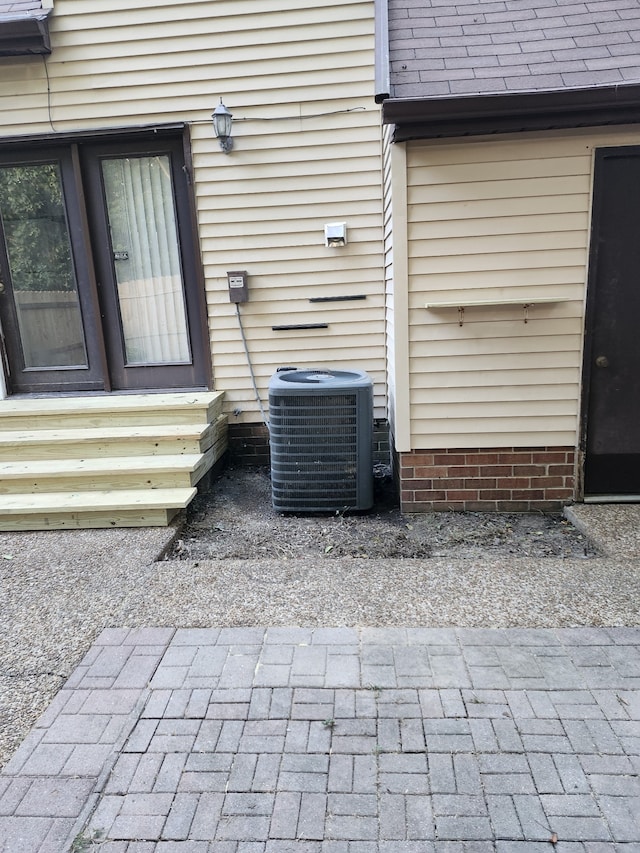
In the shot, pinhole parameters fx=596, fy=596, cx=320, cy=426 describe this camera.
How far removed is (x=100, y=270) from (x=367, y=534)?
10.7ft

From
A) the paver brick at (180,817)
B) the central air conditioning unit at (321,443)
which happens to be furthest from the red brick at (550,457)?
the paver brick at (180,817)

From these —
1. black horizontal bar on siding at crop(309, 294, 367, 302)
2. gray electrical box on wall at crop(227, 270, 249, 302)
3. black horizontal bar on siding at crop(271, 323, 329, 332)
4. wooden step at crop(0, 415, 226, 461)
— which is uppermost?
gray electrical box on wall at crop(227, 270, 249, 302)

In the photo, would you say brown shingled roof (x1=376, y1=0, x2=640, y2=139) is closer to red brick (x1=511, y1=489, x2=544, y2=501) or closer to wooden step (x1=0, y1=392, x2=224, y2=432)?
red brick (x1=511, y1=489, x2=544, y2=501)

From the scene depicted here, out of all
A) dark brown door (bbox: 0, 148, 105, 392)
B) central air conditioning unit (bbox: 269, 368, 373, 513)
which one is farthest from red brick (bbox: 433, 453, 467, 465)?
dark brown door (bbox: 0, 148, 105, 392)

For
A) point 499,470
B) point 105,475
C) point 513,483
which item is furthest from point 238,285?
point 513,483

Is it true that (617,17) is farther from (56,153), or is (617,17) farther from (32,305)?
(32,305)

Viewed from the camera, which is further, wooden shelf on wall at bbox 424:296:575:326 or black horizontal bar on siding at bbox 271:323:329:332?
black horizontal bar on siding at bbox 271:323:329:332

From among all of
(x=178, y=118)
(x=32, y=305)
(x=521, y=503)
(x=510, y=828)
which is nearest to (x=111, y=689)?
(x=510, y=828)

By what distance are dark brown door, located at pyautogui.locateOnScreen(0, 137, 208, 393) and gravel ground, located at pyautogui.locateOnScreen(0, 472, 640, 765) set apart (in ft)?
5.87

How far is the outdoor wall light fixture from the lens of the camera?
4516 mm

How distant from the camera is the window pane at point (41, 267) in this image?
5039 millimetres

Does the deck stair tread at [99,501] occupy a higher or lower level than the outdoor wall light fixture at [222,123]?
lower

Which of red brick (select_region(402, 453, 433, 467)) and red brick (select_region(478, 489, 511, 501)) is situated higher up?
red brick (select_region(402, 453, 433, 467))

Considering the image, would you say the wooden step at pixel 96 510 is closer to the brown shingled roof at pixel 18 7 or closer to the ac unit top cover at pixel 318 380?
the ac unit top cover at pixel 318 380
